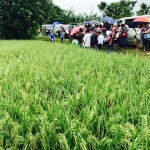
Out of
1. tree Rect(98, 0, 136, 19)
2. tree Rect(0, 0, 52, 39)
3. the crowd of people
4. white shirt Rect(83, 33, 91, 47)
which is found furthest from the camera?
tree Rect(98, 0, 136, 19)

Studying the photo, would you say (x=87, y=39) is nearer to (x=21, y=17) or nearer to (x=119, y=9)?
(x=21, y=17)

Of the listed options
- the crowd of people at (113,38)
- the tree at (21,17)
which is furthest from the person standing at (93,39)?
the tree at (21,17)

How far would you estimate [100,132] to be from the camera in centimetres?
241

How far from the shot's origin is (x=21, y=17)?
23.5m

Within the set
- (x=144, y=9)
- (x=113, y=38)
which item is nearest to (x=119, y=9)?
(x=144, y=9)

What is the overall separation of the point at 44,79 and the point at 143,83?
129cm

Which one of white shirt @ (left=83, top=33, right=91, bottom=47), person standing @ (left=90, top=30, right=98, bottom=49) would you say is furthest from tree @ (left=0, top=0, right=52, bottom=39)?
person standing @ (left=90, top=30, right=98, bottom=49)

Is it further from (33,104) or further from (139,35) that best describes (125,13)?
(33,104)

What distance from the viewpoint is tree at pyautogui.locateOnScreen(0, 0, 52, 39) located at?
75.6 feet

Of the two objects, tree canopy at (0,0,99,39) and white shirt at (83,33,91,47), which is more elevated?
tree canopy at (0,0,99,39)

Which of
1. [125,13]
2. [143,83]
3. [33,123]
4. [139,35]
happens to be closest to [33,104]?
[33,123]

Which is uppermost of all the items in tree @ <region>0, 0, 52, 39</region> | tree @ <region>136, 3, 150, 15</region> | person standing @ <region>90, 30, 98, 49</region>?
tree @ <region>136, 3, 150, 15</region>

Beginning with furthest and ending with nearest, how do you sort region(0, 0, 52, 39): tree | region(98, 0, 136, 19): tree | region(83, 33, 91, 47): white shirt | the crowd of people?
region(98, 0, 136, 19): tree < region(0, 0, 52, 39): tree < region(83, 33, 91, 47): white shirt < the crowd of people

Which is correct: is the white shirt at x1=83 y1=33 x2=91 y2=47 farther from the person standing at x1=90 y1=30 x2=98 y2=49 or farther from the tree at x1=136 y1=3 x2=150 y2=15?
the tree at x1=136 y1=3 x2=150 y2=15
